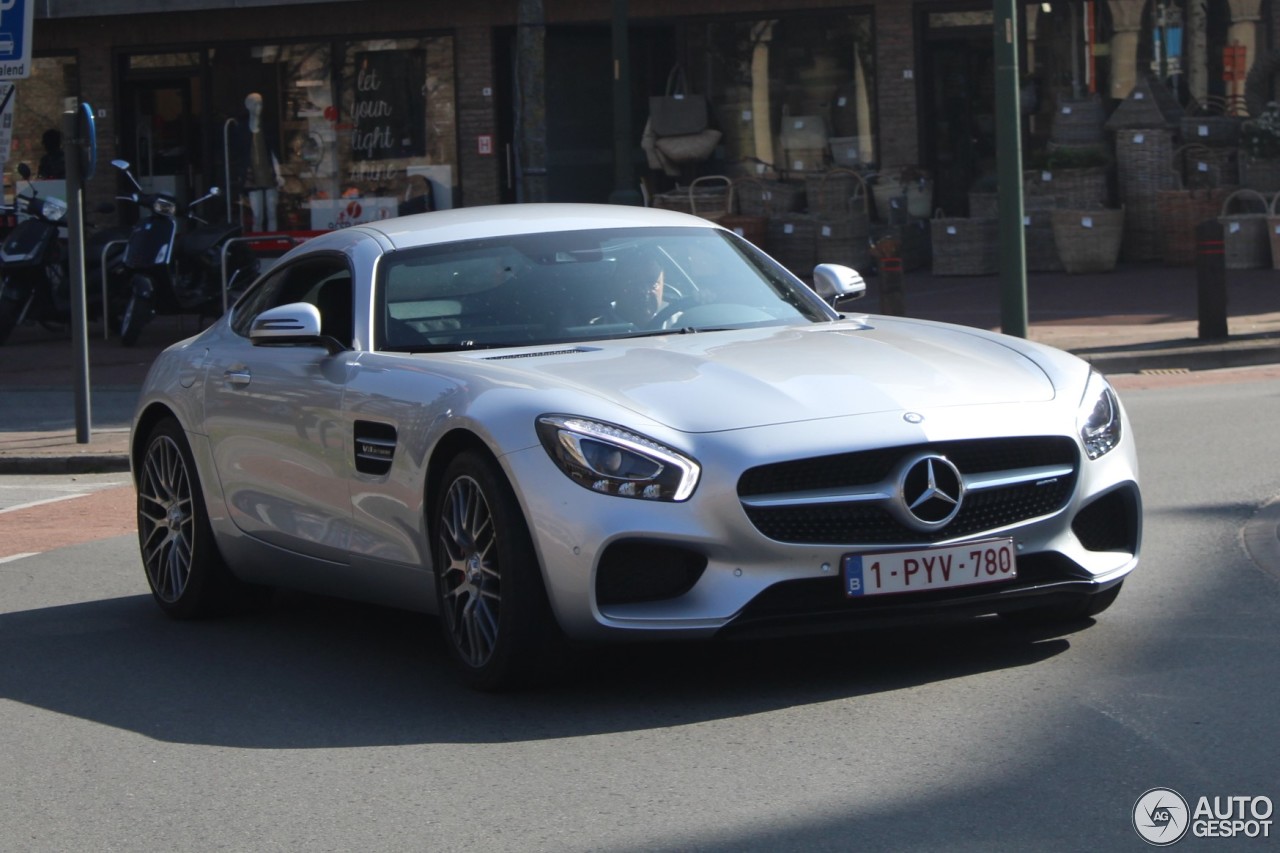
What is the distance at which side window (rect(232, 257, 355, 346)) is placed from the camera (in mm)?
7441

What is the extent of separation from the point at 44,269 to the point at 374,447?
1504cm

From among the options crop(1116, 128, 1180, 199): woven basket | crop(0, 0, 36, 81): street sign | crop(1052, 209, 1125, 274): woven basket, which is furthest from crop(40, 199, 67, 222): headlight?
crop(1116, 128, 1180, 199): woven basket

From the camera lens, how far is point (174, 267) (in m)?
19.7

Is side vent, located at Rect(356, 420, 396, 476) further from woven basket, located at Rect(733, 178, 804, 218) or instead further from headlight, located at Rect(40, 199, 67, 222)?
woven basket, located at Rect(733, 178, 804, 218)

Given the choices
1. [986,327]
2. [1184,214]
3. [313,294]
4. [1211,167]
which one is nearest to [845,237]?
[1184,214]

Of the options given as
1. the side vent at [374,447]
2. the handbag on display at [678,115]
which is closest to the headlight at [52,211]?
the handbag on display at [678,115]

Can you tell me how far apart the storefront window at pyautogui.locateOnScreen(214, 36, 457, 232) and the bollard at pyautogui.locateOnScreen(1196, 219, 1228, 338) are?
1236 centimetres

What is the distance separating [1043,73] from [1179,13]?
1.65 metres

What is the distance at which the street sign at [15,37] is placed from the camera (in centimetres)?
1381

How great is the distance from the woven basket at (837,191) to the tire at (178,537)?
1548cm

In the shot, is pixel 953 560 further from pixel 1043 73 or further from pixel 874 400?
pixel 1043 73

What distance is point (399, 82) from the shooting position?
26172 mm

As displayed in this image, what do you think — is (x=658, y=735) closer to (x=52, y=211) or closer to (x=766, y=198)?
(x=52, y=211)

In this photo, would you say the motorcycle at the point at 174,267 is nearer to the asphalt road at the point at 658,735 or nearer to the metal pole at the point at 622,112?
the metal pole at the point at 622,112
